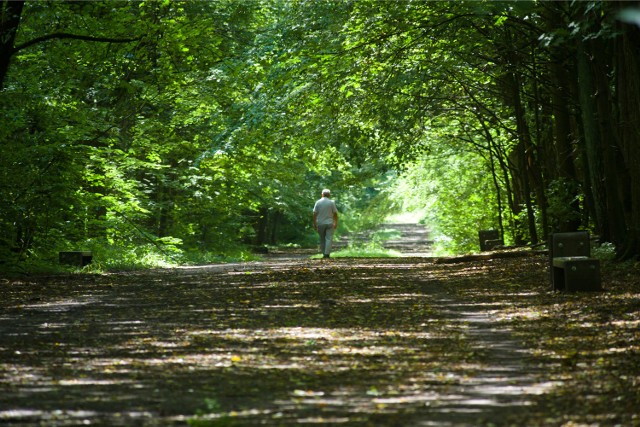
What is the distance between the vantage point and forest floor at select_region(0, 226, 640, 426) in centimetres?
608

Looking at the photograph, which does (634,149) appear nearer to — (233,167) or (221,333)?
(221,333)

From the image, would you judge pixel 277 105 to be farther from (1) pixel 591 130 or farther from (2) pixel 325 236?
(1) pixel 591 130

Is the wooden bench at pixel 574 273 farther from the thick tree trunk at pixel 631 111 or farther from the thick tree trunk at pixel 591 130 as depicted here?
the thick tree trunk at pixel 591 130

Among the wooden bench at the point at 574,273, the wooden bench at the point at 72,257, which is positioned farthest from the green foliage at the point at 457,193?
→ the wooden bench at the point at 574,273

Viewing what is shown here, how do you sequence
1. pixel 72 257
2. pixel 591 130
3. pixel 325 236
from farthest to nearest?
pixel 325 236
pixel 72 257
pixel 591 130

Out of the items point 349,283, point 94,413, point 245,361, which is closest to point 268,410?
point 94,413

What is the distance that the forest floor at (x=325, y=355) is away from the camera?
608 centimetres

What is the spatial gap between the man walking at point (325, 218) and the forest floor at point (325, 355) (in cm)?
1057

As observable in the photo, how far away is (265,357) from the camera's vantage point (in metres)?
8.36

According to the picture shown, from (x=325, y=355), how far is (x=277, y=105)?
14.5m

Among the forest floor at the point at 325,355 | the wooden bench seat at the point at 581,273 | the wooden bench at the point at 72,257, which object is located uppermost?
the wooden bench at the point at 72,257

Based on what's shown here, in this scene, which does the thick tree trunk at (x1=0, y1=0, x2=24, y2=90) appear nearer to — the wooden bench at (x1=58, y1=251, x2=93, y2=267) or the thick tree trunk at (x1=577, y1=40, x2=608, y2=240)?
the wooden bench at (x1=58, y1=251, x2=93, y2=267)

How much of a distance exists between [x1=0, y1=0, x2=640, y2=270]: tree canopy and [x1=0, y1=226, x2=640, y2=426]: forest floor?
11.8 feet

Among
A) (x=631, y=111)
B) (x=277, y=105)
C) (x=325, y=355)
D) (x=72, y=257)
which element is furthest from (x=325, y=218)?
(x=325, y=355)
